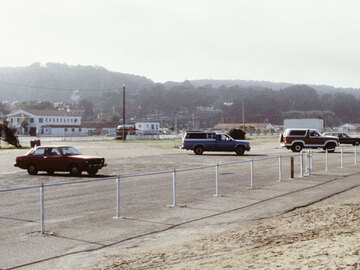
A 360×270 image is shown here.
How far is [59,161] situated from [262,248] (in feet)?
51.6

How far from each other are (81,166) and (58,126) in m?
124

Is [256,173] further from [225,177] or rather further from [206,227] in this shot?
[206,227]

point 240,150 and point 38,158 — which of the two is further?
point 240,150

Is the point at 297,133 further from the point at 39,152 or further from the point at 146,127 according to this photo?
the point at 146,127

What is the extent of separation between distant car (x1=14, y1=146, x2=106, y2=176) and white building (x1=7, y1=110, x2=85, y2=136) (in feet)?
380

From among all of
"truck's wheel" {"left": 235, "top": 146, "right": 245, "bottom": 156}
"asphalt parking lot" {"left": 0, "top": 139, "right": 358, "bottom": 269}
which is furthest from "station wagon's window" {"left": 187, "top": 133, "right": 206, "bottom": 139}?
"asphalt parking lot" {"left": 0, "top": 139, "right": 358, "bottom": 269}

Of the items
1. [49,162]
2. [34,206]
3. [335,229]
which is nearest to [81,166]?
[49,162]

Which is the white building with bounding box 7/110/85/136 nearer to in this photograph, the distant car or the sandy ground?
the distant car

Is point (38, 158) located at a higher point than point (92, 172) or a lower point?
higher

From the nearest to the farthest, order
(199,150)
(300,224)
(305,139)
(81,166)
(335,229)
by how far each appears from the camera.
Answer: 1. (335,229)
2. (300,224)
3. (81,166)
4. (199,150)
5. (305,139)

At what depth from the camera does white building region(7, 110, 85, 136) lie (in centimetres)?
13950

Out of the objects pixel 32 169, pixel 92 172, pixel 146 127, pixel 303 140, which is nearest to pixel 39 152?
pixel 32 169

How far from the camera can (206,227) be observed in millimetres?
11086

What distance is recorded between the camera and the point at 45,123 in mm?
146250
